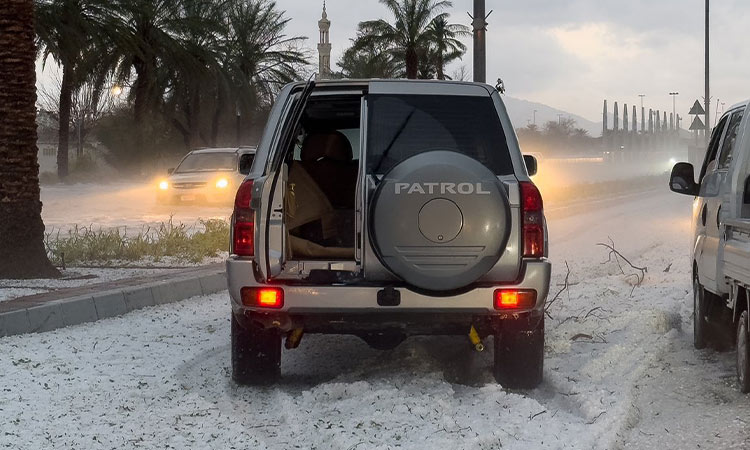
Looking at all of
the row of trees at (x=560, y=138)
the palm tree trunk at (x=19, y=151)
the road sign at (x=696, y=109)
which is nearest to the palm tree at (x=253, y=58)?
the road sign at (x=696, y=109)

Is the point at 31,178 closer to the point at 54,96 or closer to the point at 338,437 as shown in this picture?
the point at 338,437

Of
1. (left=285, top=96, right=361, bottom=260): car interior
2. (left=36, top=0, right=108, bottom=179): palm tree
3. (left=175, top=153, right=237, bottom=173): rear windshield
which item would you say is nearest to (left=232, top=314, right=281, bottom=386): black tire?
(left=285, top=96, right=361, bottom=260): car interior

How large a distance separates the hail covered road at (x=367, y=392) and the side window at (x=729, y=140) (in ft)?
4.36

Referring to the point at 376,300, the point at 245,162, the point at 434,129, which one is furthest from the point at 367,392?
the point at 245,162

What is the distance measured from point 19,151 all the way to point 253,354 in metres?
5.51

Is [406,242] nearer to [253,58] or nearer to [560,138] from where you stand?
[253,58]

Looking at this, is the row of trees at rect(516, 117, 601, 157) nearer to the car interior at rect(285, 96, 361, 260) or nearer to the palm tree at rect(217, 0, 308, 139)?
the palm tree at rect(217, 0, 308, 139)

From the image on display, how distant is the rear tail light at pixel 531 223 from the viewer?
562 cm

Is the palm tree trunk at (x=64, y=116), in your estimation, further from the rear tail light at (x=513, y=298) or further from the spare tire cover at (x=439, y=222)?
the rear tail light at (x=513, y=298)

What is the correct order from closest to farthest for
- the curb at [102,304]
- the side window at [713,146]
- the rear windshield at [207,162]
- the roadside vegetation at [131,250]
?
the curb at [102,304], the side window at [713,146], the roadside vegetation at [131,250], the rear windshield at [207,162]

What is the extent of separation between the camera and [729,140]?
23.7ft

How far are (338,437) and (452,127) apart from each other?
2.10 meters

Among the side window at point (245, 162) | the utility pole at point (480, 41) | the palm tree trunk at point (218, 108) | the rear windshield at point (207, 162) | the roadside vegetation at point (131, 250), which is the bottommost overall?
the roadside vegetation at point (131, 250)

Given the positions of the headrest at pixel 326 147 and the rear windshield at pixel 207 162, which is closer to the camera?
the headrest at pixel 326 147
